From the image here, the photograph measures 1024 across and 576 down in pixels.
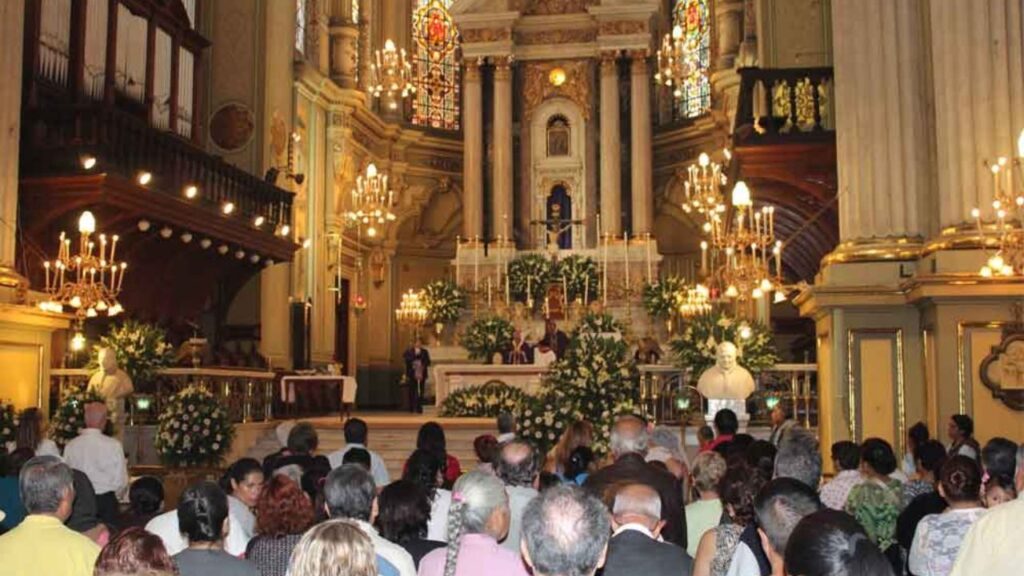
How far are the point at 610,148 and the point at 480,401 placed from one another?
1303 cm

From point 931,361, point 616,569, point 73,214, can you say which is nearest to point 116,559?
point 616,569

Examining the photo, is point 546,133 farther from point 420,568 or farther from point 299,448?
point 420,568

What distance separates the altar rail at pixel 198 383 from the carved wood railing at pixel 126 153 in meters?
2.78

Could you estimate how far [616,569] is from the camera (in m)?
4.75

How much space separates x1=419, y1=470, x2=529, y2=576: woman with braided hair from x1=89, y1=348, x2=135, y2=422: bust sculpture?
11.1 metres

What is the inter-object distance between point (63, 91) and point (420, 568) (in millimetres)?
14786

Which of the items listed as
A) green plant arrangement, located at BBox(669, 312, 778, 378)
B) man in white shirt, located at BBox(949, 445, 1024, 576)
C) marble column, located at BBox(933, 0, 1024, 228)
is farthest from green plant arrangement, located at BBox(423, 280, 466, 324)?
man in white shirt, located at BBox(949, 445, 1024, 576)

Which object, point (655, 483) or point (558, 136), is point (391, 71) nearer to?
point (558, 136)

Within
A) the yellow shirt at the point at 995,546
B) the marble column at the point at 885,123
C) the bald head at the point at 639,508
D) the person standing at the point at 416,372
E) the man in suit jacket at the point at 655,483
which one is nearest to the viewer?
the yellow shirt at the point at 995,546

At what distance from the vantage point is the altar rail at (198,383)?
16.0 meters

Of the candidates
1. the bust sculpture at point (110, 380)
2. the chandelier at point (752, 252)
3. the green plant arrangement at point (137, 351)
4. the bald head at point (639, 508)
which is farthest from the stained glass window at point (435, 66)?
the bald head at point (639, 508)

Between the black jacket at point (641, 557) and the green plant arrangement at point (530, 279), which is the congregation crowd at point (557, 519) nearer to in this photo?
the black jacket at point (641, 557)

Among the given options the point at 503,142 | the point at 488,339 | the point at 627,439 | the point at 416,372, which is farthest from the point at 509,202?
the point at 627,439

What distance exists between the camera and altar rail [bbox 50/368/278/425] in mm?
16047
